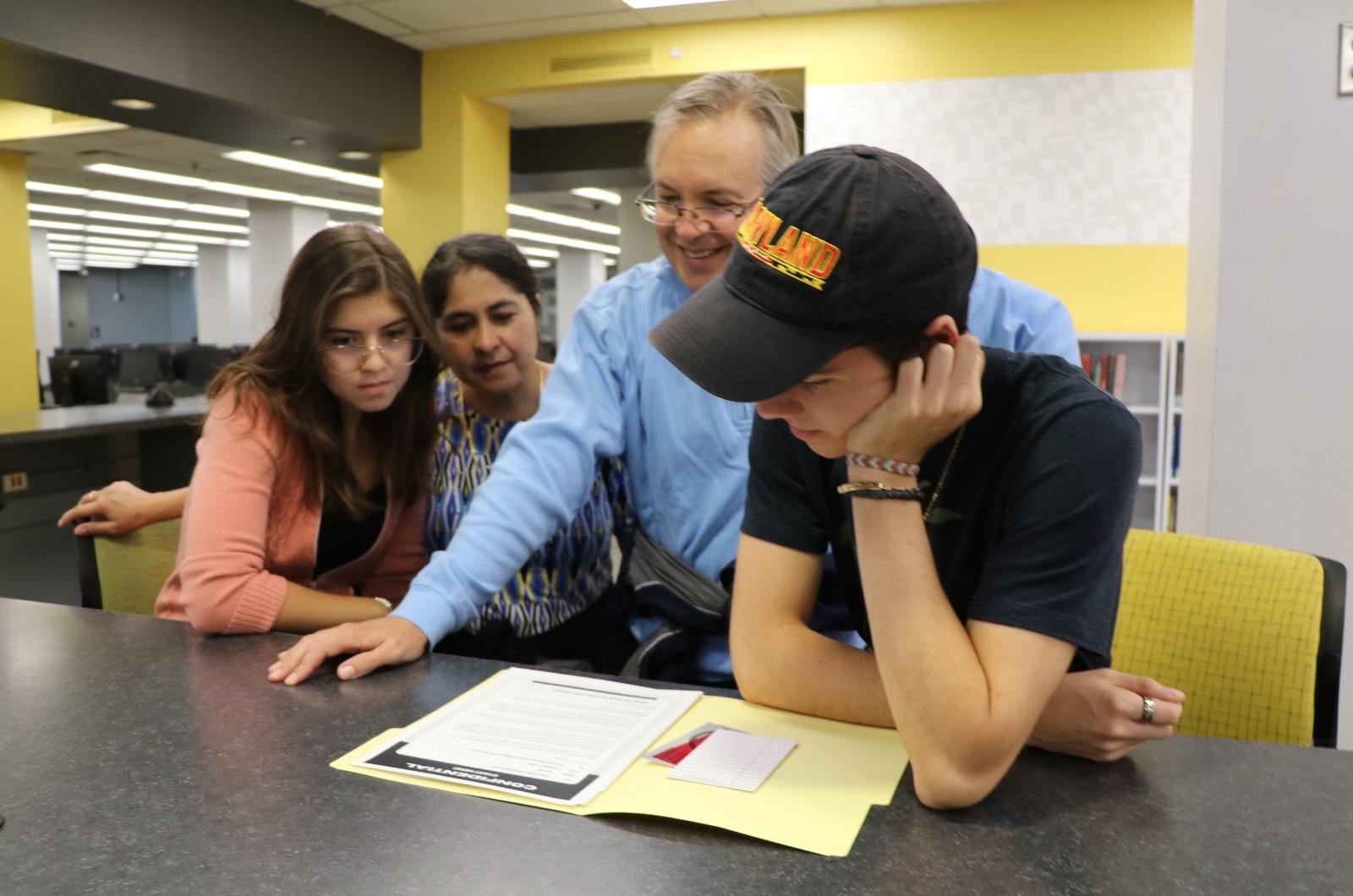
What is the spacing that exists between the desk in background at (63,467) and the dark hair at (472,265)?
245cm

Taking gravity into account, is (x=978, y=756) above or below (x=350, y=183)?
below

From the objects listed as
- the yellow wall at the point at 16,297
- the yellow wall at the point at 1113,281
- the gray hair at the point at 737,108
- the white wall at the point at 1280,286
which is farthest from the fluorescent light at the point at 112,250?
the white wall at the point at 1280,286

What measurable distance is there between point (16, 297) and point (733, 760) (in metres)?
10.9

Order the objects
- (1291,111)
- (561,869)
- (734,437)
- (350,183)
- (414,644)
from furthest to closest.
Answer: (350,183), (1291,111), (734,437), (414,644), (561,869)

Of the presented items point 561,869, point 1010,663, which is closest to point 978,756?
point 1010,663

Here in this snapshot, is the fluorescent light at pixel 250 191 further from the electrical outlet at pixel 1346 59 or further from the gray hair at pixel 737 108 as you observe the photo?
the electrical outlet at pixel 1346 59

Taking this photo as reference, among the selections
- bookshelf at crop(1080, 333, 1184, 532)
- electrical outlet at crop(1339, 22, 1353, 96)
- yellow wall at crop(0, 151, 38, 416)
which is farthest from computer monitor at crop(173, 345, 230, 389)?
electrical outlet at crop(1339, 22, 1353, 96)

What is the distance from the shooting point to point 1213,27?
2.21 m

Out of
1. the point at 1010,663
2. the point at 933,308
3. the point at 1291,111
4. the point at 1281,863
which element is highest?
the point at 1291,111

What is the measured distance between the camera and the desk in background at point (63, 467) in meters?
4.46

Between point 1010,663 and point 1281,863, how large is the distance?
254mm

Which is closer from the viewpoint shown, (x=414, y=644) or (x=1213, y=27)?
(x=414, y=644)

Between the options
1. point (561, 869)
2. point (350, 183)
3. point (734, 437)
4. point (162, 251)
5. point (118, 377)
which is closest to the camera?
point (561, 869)

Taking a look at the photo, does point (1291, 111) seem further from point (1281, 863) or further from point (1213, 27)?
point (1281, 863)
